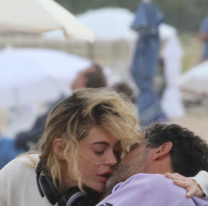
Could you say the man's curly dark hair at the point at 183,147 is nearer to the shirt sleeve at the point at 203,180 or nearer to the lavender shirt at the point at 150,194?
the shirt sleeve at the point at 203,180

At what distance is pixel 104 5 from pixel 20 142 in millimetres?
22193

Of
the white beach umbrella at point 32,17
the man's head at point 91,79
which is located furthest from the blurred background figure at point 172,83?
the white beach umbrella at point 32,17

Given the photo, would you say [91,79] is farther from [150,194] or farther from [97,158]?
[150,194]

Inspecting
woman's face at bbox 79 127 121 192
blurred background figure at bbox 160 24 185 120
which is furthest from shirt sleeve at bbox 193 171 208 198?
blurred background figure at bbox 160 24 185 120

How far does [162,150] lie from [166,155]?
0.03m

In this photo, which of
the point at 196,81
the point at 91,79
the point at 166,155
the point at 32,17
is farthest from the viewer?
the point at 196,81

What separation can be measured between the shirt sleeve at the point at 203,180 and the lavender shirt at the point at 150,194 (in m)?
0.09

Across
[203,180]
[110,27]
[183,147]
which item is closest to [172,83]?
[110,27]

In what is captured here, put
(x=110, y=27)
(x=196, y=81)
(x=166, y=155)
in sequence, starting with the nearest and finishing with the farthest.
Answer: (x=166, y=155) → (x=196, y=81) → (x=110, y=27)

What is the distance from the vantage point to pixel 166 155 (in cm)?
186

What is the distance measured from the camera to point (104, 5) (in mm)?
25969

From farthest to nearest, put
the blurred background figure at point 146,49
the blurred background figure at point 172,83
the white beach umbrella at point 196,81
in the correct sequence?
the blurred background figure at point 172,83 → the white beach umbrella at point 196,81 → the blurred background figure at point 146,49

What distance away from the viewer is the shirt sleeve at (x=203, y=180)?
1.74 meters

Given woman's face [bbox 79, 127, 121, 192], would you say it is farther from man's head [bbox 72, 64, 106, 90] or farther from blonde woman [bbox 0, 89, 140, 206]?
man's head [bbox 72, 64, 106, 90]
